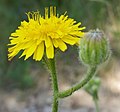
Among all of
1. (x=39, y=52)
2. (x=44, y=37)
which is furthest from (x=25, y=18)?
(x=39, y=52)

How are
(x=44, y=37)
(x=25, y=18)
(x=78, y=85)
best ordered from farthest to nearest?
(x=25, y=18) < (x=44, y=37) < (x=78, y=85)

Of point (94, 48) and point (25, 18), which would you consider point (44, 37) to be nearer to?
point (94, 48)

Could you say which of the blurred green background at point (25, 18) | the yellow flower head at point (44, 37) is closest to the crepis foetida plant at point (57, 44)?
the yellow flower head at point (44, 37)

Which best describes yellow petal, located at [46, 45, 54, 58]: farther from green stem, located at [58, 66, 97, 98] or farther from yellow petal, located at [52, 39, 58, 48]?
green stem, located at [58, 66, 97, 98]

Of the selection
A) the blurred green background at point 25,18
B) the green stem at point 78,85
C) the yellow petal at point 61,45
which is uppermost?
the blurred green background at point 25,18

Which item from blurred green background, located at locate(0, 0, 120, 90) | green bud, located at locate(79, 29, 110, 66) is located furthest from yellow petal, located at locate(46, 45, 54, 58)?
blurred green background, located at locate(0, 0, 120, 90)

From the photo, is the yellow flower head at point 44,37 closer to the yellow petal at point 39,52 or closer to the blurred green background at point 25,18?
the yellow petal at point 39,52
